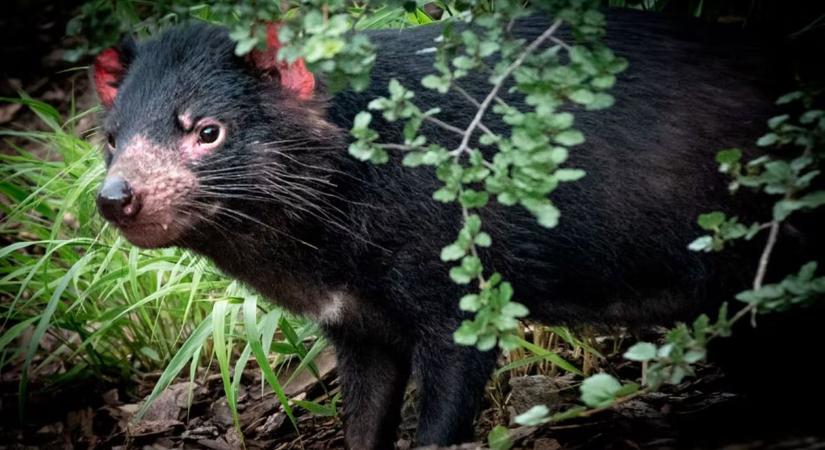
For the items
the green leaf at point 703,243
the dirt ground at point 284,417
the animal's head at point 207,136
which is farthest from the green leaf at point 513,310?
the animal's head at point 207,136

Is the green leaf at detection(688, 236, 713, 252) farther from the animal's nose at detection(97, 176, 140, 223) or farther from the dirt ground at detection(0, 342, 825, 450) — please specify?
the animal's nose at detection(97, 176, 140, 223)

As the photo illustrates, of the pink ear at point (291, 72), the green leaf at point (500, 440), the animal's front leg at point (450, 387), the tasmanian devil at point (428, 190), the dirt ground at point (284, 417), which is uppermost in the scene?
the pink ear at point (291, 72)

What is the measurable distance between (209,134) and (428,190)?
0.70m

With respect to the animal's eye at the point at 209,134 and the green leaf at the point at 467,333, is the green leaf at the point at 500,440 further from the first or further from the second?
the animal's eye at the point at 209,134

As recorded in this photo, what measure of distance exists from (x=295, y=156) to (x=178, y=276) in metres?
1.28

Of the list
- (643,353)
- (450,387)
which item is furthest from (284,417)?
(643,353)

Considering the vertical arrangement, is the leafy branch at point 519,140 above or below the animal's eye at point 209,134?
above

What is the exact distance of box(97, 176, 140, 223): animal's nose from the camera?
2699 millimetres

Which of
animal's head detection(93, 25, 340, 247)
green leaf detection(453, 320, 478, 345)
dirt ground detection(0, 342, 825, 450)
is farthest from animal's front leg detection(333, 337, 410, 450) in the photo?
green leaf detection(453, 320, 478, 345)

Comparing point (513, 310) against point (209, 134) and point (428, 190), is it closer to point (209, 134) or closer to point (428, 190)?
point (428, 190)

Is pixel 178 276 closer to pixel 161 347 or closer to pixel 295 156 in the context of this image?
pixel 161 347

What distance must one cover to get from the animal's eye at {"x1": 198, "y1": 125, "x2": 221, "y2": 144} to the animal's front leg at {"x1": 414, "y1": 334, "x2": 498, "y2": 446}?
36.4 inches

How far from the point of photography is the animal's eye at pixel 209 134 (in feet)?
9.52

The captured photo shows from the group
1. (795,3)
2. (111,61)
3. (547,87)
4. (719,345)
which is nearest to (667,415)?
(719,345)
